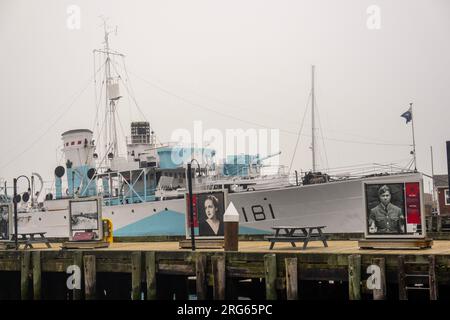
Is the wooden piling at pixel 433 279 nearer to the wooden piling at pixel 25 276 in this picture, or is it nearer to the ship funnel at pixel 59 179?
the wooden piling at pixel 25 276

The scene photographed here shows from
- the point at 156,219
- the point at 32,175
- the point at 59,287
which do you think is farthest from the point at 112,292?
the point at 32,175

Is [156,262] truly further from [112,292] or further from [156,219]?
[156,219]

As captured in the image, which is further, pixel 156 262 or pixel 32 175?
pixel 32 175

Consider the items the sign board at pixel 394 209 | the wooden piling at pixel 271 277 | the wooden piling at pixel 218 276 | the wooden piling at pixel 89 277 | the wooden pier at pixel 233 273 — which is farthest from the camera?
the wooden piling at pixel 89 277

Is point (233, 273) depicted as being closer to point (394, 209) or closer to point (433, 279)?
point (394, 209)

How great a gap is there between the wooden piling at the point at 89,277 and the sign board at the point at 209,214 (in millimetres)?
3517

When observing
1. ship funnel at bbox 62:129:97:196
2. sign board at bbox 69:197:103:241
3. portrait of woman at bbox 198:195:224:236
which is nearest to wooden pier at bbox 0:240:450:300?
portrait of woman at bbox 198:195:224:236

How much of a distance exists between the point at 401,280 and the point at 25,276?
13.1m

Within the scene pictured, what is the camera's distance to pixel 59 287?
85.7 feet

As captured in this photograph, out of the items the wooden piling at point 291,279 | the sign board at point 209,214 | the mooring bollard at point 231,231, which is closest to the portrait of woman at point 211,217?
the sign board at point 209,214

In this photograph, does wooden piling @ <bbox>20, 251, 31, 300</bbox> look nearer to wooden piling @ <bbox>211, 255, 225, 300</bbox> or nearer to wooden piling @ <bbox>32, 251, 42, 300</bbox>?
wooden piling @ <bbox>32, 251, 42, 300</bbox>

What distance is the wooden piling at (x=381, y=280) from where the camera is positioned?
55.9 feet

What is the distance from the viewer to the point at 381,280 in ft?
56.4
